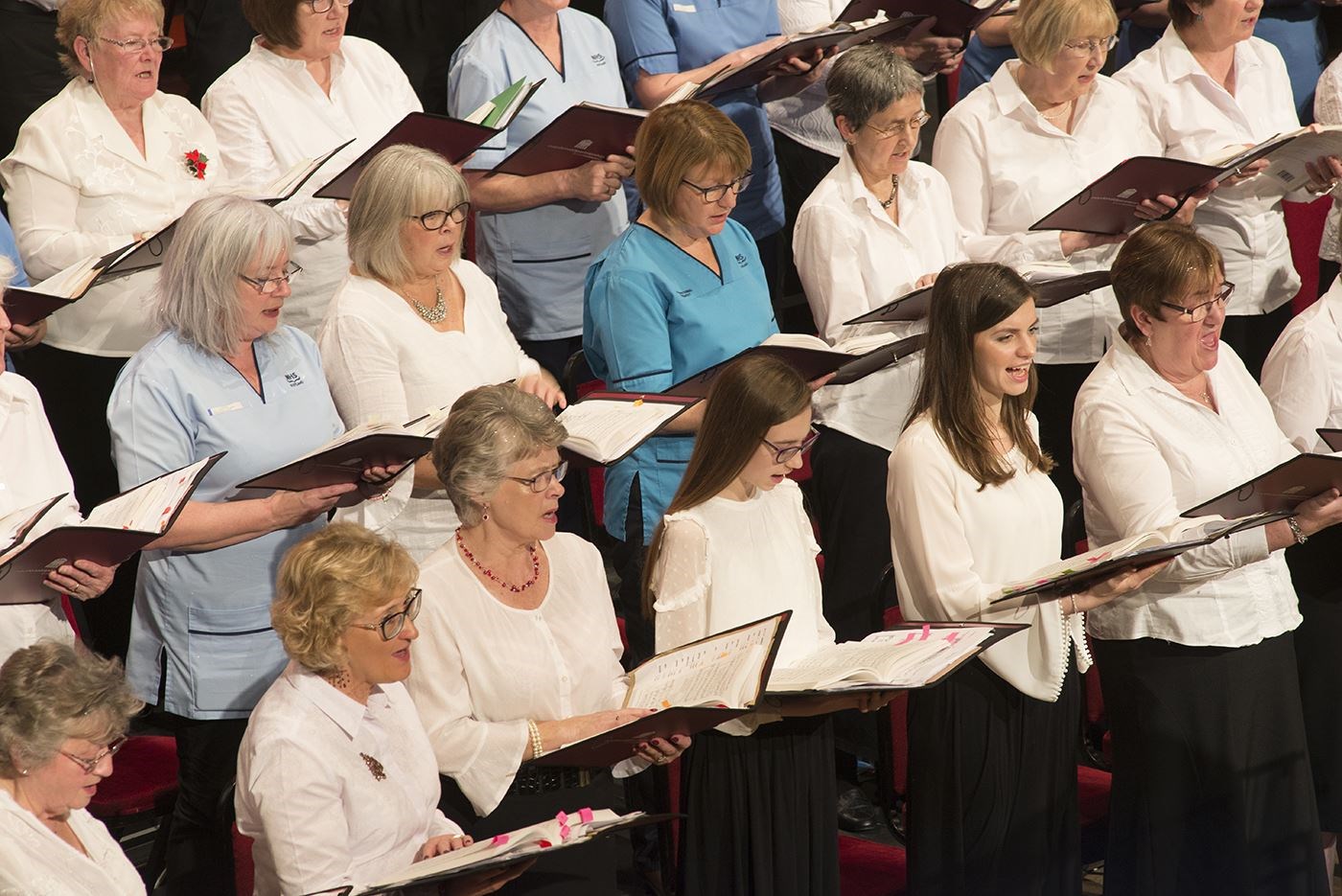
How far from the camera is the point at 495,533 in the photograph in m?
3.25

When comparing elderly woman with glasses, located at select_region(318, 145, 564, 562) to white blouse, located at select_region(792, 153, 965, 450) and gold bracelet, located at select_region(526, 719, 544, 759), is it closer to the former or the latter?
gold bracelet, located at select_region(526, 719, 544, 759)

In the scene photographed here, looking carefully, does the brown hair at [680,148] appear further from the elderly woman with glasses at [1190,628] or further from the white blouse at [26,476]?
the white blouse at [26,476]

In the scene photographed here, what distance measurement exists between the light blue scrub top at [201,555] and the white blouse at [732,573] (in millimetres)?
806

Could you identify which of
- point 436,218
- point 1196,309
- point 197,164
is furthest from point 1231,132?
point 197,164

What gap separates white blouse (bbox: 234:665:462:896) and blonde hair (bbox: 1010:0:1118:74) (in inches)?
112

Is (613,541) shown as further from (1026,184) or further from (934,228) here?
(1026,184)

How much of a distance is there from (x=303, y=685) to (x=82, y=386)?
Answer: 1.90m

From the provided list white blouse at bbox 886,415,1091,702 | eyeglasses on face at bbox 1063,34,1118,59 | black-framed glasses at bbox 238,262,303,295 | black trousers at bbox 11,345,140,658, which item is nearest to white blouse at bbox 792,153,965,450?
eyeglasses on face at bbox 1063,34,1118,59

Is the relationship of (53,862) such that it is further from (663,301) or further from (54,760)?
(663,301)

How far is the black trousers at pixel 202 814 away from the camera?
3.44m

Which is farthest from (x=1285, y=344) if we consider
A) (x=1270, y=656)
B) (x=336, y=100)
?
(x=336, y=100)

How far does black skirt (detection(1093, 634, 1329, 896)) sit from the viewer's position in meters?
3.86

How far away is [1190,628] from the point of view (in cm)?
380

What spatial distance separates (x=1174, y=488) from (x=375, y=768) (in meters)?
1.88
